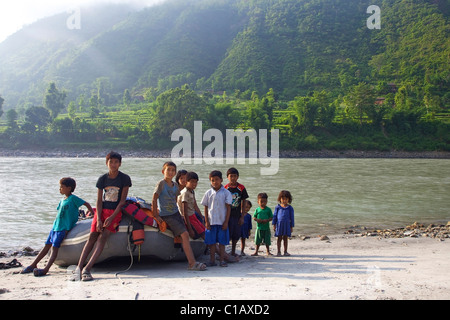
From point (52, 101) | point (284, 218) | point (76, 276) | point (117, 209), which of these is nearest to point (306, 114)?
point (52, 101)

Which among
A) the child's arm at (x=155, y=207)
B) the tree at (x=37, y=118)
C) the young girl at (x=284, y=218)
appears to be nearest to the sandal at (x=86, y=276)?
the child's arm at (x=155, y=207)

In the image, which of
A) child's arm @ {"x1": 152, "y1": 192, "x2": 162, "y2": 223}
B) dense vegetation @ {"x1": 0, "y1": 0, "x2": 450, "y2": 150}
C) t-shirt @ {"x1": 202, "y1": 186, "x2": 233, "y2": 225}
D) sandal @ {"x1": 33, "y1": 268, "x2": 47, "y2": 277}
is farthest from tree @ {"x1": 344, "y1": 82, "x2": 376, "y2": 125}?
sandal @ {"x1": 33, "y1": 268, "x2": 47, "y2": 277}

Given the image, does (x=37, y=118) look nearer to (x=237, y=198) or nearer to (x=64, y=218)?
(x=64, y=218)

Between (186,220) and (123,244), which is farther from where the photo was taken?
(186,220)

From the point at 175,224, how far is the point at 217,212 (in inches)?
23.6

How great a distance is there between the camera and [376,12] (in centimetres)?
10731

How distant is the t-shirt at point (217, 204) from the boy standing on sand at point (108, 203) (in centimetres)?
114

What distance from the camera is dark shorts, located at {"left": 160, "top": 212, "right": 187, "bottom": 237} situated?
5.38 metres

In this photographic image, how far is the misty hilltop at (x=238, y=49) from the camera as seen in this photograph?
86.1m

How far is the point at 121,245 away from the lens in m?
5.43

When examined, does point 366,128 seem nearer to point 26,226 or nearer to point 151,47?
point 26,226

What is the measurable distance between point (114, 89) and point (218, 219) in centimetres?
11169

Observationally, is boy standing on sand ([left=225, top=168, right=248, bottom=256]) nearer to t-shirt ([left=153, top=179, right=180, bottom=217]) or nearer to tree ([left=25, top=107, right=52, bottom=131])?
t-shirt ([left=153, top=179, right=180, bottom=217])

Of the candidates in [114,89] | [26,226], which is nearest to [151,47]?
[114,89]
